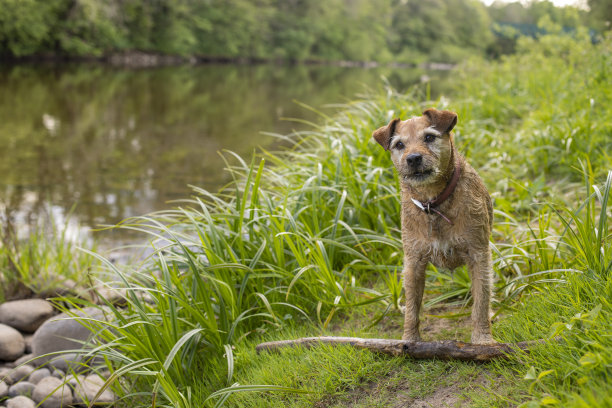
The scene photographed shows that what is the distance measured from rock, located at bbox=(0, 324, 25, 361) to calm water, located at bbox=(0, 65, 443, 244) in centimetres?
149

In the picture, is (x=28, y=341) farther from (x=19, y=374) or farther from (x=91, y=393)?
(x=91, y=393)

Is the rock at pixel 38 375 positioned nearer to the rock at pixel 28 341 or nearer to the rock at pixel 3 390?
the rock at pixel 3 390

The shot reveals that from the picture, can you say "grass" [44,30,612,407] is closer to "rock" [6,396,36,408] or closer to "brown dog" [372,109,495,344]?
"brown dog" [372,109,495,344]

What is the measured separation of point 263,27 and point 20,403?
6905 cm

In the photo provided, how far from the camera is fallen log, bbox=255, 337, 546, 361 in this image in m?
2.63

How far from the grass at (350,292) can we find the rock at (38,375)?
0.68 m

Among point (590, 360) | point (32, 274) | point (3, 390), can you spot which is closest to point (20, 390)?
point (3, 390)

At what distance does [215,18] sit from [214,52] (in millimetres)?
3952

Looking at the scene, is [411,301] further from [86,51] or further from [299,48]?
[299,48]

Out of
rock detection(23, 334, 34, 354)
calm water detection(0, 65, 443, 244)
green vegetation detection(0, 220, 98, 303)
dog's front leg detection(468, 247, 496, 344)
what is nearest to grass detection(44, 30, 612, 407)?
dog's front leg detection(468, 247, 496, 344)

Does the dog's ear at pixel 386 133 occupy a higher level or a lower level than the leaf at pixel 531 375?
higher

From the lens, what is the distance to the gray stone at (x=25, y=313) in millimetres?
5133

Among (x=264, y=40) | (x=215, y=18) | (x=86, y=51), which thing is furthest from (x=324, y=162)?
(x=264, y=40)

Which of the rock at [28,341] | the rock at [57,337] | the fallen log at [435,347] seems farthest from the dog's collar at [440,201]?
the rock at [28,341]
